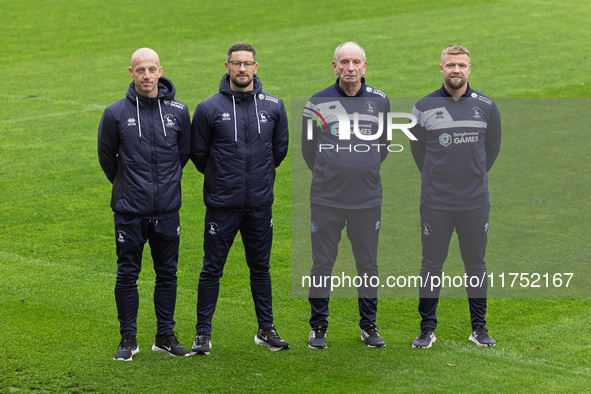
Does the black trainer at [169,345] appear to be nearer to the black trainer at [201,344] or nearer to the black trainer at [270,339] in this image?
the black trainer at [201,344]

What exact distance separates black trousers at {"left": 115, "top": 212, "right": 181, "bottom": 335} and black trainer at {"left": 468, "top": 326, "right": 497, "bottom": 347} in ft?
8.78

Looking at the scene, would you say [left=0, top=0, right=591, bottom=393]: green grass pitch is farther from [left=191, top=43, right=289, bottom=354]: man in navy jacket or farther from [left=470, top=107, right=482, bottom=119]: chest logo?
[left=470, top=107, right=482, bottom=119]: chest logo

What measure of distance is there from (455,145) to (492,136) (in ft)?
1.34

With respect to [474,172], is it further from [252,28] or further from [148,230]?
[252,28]

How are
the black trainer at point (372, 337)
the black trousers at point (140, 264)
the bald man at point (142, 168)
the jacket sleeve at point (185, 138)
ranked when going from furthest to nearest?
the black trainer at point (372, 337), the jacket sleeve at point (185, 138), the black trousers at point (140, 264), the bald man at point (142, 168)

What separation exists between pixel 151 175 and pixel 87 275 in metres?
2.78

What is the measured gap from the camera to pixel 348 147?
7.15m

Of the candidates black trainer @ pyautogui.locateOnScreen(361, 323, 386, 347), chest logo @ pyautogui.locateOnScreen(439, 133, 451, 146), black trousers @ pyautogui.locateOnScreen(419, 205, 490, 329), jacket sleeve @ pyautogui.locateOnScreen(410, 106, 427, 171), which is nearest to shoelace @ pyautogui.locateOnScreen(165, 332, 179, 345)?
black trainer @ pyautogui.locateOnScreen(361, 323, 386, 347)

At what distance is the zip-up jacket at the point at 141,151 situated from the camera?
670 cm

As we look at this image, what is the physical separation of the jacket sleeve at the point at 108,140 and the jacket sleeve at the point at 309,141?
1.59 m

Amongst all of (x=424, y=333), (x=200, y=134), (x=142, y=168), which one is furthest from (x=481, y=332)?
(x=142, y=168)

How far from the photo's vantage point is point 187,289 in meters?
8.87

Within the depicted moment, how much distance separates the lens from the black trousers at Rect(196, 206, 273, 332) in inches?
277

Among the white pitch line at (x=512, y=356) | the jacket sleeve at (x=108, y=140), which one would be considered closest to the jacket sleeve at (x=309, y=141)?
the jacket sleeve at (x=108, y=140)
